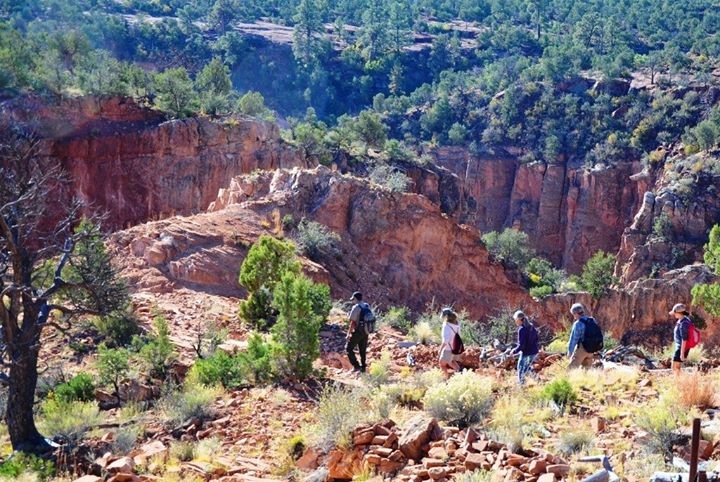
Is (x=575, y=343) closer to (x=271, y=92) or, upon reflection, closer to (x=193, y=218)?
(x=193, y=218)

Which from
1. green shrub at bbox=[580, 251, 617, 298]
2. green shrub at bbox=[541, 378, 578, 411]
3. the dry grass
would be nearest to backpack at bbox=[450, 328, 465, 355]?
green shrub at bbox=[541, 378, 578, 411]

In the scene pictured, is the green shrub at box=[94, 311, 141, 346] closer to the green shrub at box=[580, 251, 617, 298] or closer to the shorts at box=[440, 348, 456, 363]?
the shorts at box=[440, 348, 456, 363]

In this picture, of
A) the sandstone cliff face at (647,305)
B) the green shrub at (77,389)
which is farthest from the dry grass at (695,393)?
the sandstone cliff face at (647,305)

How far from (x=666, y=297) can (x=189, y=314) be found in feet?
75.6

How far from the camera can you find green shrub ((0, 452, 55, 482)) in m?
8.38

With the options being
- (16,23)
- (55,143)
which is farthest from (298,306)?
(16,23)

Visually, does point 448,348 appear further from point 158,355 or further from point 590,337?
point 158,355

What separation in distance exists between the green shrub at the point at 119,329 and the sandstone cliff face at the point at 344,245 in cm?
369

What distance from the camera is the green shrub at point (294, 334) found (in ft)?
36.9

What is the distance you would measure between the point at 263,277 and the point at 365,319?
4.56 metres

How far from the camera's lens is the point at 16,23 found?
6256cm

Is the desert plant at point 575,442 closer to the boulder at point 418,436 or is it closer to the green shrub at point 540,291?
the boulder at point 418,436

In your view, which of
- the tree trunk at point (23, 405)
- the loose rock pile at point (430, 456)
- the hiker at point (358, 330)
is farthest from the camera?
the hiker at point (358, 330)

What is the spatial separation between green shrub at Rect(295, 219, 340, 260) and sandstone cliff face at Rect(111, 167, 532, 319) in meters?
0.22
